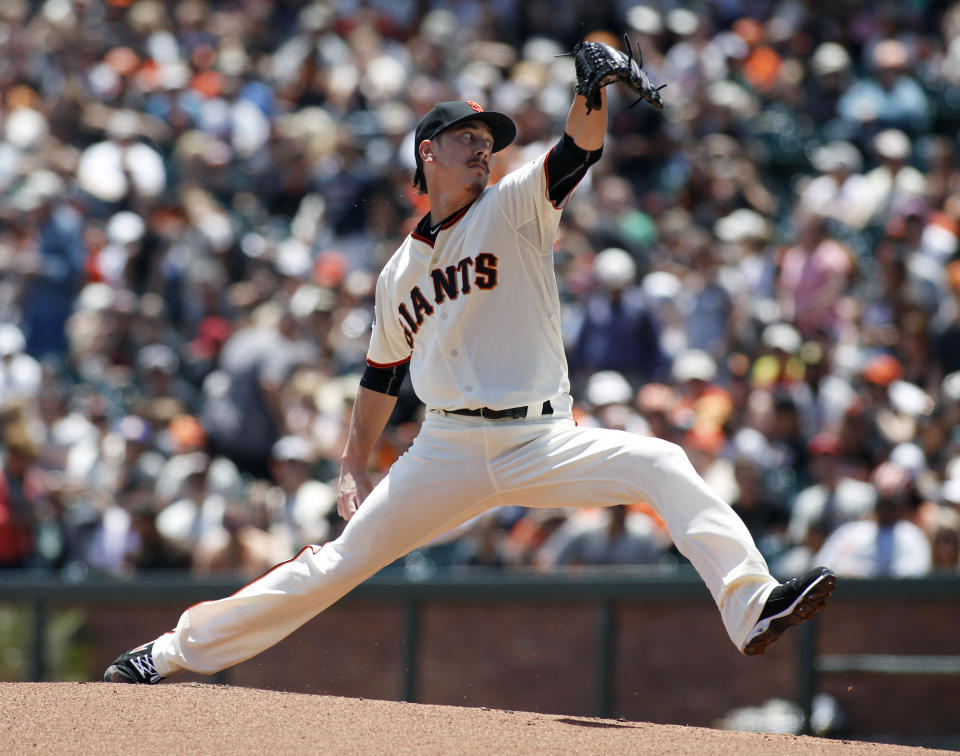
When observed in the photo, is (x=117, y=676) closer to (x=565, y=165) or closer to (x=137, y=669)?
(x=137, y=669)

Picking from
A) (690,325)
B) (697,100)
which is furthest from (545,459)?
(697,100)

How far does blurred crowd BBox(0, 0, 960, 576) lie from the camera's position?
8.02m

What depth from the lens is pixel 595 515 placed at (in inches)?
307

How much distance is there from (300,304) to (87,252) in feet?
8.00

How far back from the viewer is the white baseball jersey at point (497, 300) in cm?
467

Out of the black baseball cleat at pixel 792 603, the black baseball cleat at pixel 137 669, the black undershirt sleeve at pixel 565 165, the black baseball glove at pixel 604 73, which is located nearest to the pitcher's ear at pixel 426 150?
the black undershirt sleeve at pixel 565 165

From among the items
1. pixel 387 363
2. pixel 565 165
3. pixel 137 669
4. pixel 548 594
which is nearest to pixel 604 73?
pixel 565 165

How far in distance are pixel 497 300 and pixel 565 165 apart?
47 cm

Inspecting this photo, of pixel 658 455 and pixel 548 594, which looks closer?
pixel 658 455

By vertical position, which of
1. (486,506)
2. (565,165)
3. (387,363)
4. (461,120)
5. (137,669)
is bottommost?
(137,669)

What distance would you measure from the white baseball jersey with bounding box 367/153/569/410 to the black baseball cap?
0.76ft

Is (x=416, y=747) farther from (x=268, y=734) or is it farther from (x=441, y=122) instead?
(x=441, y=122)

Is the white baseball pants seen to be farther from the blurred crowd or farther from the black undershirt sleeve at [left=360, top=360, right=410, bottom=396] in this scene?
the blurred crowd

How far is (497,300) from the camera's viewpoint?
15.4 ft
